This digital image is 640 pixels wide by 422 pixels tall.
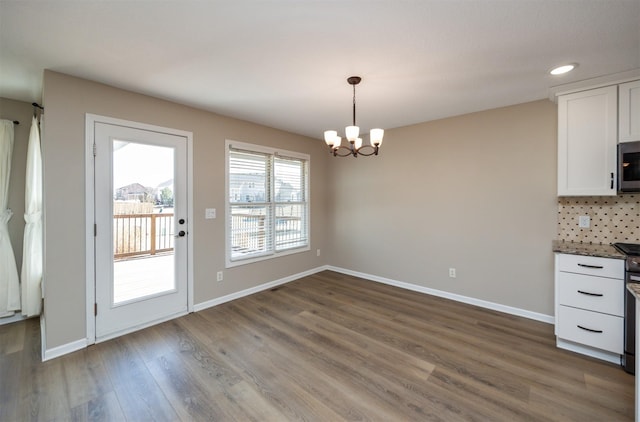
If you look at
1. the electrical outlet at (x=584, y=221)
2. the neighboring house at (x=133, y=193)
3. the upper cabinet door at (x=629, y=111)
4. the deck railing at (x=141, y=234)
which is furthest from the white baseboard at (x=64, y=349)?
the upper cabinet door at (x=629, y=111)

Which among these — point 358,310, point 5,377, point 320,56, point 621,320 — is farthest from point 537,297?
point 5,377

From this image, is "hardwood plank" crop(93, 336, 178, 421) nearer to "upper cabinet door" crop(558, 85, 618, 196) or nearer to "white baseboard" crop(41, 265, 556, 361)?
"white baseboard" crop(41, 265, 556, 361)

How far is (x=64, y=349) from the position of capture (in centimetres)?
238

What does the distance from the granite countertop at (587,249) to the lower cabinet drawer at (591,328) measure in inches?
20.1

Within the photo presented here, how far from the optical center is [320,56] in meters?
2.12

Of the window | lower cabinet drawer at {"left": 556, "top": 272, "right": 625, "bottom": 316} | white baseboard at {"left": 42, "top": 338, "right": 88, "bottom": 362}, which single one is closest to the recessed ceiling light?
lower cabinet drawer at {"left": 556, "top": 272, "right": 625, "bottom": 316}

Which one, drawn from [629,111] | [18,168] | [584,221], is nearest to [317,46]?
[629,111]

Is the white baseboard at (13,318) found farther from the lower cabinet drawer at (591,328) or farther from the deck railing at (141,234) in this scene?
the lower cabinet drawer at (591,328)

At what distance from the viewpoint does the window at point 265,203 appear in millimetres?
3750

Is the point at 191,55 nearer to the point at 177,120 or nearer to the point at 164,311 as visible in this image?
the point at 177,120

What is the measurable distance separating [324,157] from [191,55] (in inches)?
127

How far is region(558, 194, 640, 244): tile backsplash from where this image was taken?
2562 millimetres

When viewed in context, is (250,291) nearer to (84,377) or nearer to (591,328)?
(84,377)

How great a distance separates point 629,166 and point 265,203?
13.3 ft
